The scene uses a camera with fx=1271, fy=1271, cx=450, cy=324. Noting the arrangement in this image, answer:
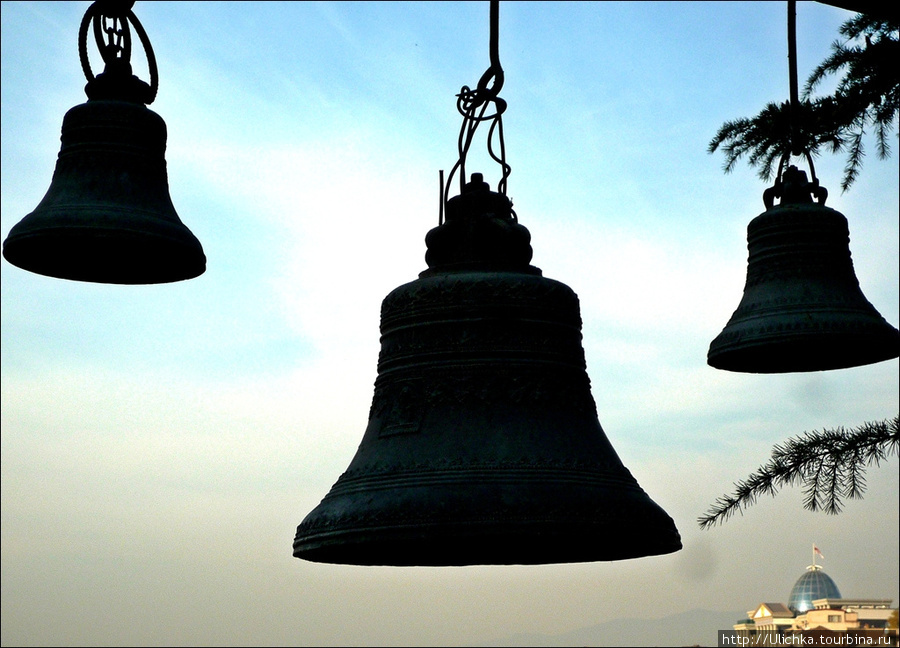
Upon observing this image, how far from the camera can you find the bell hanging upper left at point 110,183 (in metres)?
4.30

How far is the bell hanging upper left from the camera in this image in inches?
169

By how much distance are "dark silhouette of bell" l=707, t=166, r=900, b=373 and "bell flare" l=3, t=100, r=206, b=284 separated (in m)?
2.43

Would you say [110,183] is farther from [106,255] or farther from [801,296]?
[801,296]

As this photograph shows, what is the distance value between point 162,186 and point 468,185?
1.32 metres

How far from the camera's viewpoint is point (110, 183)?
4449 millimetres

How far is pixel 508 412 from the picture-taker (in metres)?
3.66

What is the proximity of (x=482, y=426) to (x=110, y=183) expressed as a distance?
1716mm

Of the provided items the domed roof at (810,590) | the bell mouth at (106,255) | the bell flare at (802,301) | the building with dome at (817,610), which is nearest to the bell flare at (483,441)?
the bell mouth at (106,255)

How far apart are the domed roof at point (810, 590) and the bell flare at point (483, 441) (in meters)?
132

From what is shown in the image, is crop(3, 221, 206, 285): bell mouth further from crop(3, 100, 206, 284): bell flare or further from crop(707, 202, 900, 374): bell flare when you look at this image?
crop(707, 202, 900, 374): bell flare

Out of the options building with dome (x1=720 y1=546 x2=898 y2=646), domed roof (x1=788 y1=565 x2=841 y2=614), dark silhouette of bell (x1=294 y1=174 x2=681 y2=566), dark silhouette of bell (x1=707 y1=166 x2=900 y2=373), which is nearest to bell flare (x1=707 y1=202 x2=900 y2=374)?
dark silhouette of bell (x1=707 y1=166 x2=900 y2=373)

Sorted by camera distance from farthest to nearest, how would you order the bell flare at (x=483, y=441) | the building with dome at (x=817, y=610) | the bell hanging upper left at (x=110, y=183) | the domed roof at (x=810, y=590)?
the domed roof at (x=810, y=590), the building with dome at (x=817, y=610), the bell hanging upper left at (x=110, y=183), the bell flare at (x=483, y=441)

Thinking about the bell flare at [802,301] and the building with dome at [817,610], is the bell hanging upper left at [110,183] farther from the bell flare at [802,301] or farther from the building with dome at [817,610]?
the building with dome at [817,610]

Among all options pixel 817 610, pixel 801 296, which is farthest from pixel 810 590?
pixel 801 296
